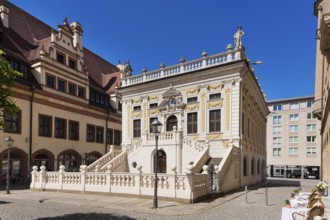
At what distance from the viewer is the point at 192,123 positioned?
903 inches

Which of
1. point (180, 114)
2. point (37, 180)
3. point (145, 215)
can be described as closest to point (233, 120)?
point (180, 114)

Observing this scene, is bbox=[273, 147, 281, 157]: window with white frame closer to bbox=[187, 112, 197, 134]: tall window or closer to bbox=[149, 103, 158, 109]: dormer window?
bbox=[187, 112, 197, 134]: tall window

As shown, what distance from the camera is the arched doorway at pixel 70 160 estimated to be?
26.3m

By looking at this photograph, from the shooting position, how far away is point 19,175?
72.8ft

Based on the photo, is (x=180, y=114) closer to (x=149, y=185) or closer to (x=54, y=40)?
(x=149, y=185)

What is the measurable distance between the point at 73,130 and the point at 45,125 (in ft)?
12.2

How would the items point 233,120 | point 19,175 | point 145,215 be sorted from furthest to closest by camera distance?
1. point 19,175
2. point 233,120
3. point 145,215

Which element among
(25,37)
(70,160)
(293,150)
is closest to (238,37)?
(70,160)

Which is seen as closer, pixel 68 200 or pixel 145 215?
pixel 145 215

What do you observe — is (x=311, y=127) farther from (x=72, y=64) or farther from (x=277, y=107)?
(x=72, y=64)

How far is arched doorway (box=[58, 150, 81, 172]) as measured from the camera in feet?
86.3

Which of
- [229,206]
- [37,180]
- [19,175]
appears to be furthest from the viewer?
[19,175]

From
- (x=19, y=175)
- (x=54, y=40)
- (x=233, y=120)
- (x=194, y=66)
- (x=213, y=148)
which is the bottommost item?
(x=19, y=175)

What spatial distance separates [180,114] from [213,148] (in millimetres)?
4339
